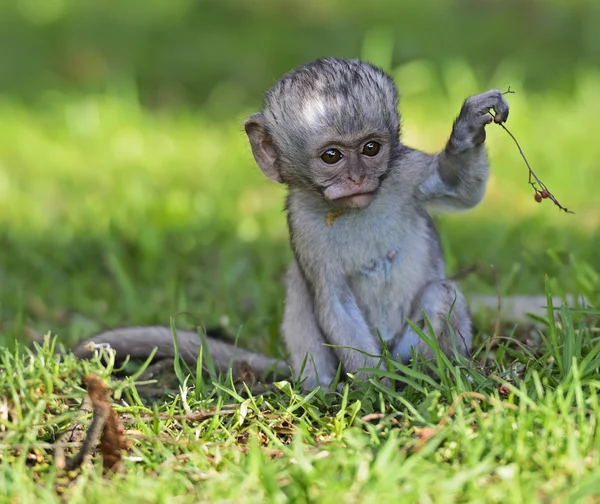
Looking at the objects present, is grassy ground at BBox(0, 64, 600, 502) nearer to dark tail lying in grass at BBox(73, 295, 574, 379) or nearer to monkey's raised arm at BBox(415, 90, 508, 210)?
dark tail lying in grass at BBox(73, 295, 574, 379)

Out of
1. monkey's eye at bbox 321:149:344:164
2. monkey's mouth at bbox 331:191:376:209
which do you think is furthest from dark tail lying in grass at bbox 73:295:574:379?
monkey's eye at bbox 321:149:344:164

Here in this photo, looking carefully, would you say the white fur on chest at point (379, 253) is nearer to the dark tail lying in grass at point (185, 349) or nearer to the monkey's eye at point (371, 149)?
the monkey's eye at point (371, 149)

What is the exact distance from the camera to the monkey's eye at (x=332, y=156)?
4812 millimetres

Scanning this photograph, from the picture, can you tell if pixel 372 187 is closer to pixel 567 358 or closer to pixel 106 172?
pixel 567 358

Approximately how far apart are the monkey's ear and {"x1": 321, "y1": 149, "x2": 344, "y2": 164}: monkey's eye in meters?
0.39

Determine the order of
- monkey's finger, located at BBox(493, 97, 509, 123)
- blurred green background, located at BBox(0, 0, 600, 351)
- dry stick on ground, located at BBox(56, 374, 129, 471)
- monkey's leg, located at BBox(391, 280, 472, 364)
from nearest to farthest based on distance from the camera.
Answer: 1. dry stick on ground, located at BBox(56, 374, 129, 471)
2. monkey's finger, located at BBox(493, 97, 509, 123)
3. monkey's leg, located at BBox(391, 280, 472, 364)
4. blurred green background, located at BBox(0, 0, 600, 351)

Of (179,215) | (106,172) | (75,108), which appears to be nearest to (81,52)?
(75,108)

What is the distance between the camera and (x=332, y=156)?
15.8 feet

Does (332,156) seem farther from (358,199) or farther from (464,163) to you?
(464,163)

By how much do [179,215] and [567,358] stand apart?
4.23 m

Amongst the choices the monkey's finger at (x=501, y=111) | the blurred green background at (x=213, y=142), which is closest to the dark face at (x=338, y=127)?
the monkey's finger at (x=501, y=111)

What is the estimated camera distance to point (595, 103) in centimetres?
1035

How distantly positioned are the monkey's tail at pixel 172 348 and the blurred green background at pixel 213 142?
0.26 m

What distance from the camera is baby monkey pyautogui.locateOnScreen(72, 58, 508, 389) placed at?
15.7 feet
